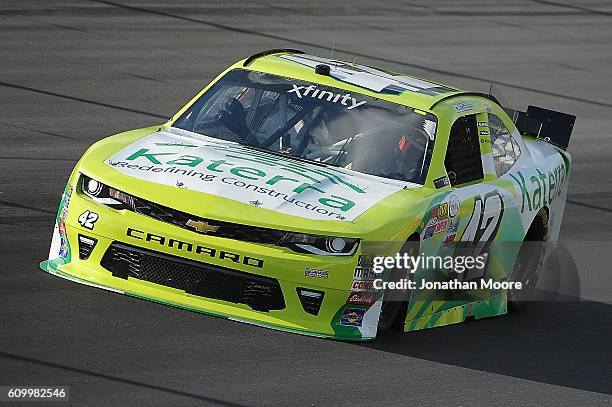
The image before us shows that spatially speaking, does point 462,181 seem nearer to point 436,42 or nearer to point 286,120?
point 286,120

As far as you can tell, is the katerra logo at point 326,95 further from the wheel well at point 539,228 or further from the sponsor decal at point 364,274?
the wheel well at point 539,228

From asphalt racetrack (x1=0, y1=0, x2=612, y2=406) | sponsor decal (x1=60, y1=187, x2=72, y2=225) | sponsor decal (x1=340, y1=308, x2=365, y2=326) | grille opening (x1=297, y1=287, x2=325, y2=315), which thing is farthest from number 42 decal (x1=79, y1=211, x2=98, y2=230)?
sponsor decal (x1=340, y1=308, x2=365, y2=326)

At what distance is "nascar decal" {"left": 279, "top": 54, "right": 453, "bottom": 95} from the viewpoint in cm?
908

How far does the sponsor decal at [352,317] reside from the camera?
299 inches

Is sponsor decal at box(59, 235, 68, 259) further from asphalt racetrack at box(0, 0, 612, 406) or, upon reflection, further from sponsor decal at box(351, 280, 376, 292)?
sponsor decal at box(351, 280, 376, 292)

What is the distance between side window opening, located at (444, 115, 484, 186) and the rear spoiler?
1.52 metres

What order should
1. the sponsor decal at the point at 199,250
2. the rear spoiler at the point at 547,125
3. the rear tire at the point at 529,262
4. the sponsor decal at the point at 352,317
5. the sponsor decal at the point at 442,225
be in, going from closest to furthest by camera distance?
the sponsor decal at the point at 199,250 → the sponsor decal at the point at 352,317 → the sponsor decal at the point at 442,225 → the rear tire at the point at 529,262 → the rear spoiler at the point at 547,125

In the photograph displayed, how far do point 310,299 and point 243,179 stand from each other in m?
0.85

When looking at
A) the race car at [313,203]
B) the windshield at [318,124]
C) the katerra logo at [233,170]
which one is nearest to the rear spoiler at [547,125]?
the race car at [313,203]

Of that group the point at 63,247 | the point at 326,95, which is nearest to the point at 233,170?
the point at 63,247

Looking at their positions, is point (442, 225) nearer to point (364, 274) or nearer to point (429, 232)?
point (429, 232)

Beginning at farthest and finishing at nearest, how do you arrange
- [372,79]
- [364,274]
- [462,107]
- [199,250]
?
[372,79] < [462,107] < [364,274] < [199,250]

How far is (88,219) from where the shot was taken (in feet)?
25.4

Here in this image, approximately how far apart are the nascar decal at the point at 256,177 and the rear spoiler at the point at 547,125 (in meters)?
2.63
